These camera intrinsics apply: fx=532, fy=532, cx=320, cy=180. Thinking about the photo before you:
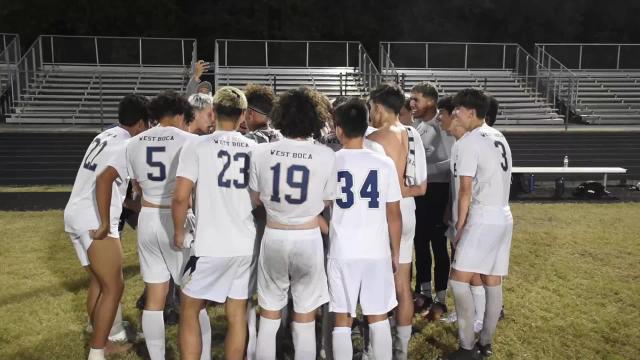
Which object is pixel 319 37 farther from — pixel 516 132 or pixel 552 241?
pixel 552 241

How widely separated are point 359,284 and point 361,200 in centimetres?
53

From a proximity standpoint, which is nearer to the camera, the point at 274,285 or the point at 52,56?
the point at 274,285

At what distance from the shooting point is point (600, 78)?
22.2 m

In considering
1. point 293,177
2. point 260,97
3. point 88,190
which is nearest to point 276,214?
point 293,177

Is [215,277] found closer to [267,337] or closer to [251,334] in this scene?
[267,337]

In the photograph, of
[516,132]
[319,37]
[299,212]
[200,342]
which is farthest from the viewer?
[319,37]

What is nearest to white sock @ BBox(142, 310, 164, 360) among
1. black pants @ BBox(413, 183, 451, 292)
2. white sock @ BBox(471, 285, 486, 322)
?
white sock @ BBox(471, 285, 486, 322)

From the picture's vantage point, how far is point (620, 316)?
5.14 meters

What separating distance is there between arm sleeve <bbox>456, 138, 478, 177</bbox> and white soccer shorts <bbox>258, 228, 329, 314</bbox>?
4.22ft

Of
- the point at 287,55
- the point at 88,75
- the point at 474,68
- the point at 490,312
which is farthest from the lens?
the point at 474,68

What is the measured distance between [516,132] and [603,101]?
6.51m

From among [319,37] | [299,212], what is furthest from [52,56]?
[299,212]

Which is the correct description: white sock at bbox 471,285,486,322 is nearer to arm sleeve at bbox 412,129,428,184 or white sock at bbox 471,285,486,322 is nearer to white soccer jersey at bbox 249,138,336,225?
arm sleeve at bbox 412,129,428,184

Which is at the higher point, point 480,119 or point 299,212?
point 480,119
